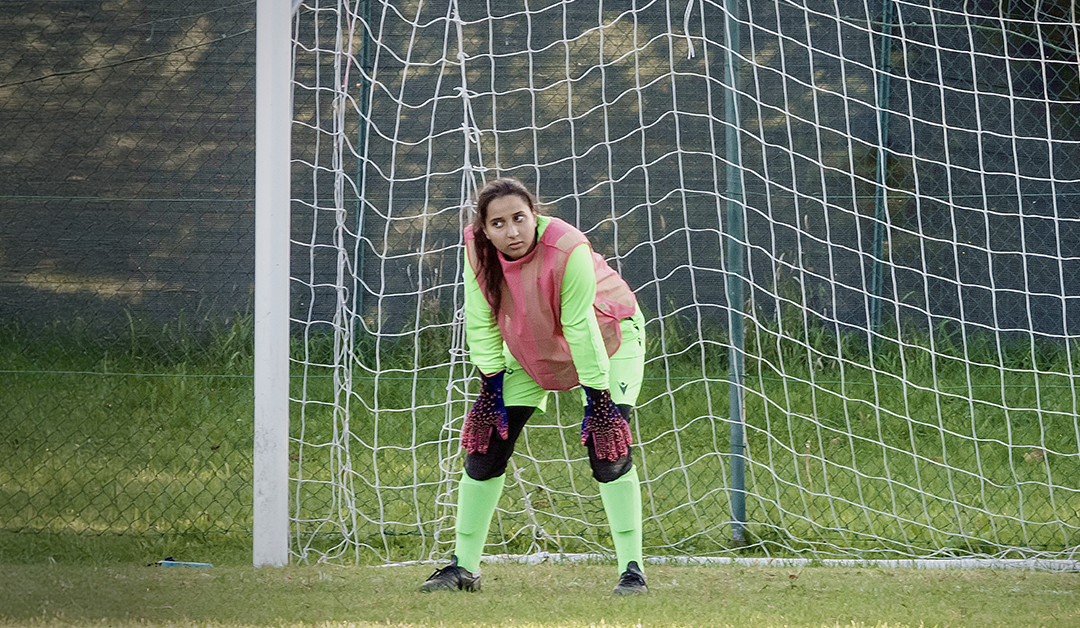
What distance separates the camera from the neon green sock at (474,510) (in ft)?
12.0

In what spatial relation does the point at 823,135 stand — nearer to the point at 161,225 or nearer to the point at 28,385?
the point at 161,225

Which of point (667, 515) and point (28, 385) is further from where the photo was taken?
point (28, 385)

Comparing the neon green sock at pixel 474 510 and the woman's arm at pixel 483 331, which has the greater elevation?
the woman's arm at pixel 483 331

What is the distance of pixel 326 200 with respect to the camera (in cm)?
678

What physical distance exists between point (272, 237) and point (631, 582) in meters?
1.79

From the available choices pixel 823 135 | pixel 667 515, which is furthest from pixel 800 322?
pixel 667 515

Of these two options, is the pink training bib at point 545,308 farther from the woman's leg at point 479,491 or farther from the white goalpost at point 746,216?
the white goalpost at point 746,216

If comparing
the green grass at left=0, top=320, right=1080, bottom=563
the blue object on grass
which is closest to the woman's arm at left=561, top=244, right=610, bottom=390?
the green grass at left=0, top=320, right=1080, bottom=563

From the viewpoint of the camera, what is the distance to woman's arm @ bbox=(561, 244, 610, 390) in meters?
3.37

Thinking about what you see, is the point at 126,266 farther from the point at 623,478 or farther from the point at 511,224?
the point at 623,478

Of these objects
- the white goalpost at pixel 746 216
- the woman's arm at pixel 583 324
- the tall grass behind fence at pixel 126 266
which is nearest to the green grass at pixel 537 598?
the woman's arm at pixel 583 324

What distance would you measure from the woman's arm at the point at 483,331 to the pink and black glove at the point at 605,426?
324 mm

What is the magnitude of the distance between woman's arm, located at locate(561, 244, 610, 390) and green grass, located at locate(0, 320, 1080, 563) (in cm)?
102

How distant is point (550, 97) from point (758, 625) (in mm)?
4387
